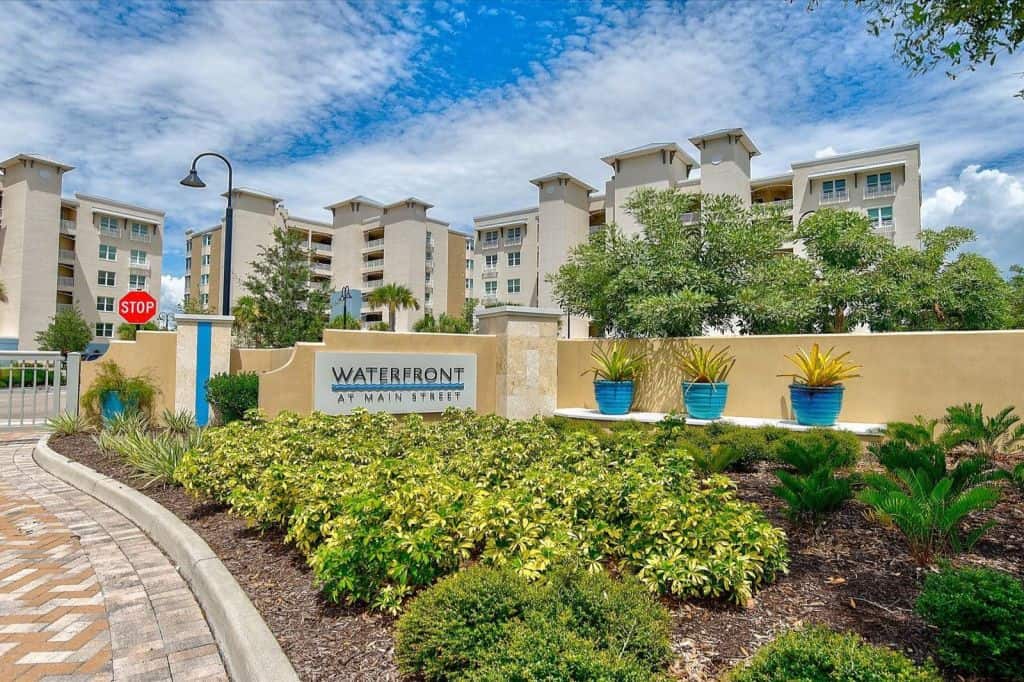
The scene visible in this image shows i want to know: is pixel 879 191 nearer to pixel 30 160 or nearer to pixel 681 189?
pixel 681 189

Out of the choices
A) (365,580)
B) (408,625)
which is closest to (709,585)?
(408,625)

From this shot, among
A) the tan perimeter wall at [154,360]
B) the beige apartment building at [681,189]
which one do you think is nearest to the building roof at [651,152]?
A: the beige apartment building at [681,189]

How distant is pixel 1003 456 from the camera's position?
7180 millimetres

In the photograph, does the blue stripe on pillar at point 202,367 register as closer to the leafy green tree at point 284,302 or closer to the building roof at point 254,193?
the leafy green tree at point 284,302

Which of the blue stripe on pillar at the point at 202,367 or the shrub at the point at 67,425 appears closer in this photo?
the shrub at the point at 67,425

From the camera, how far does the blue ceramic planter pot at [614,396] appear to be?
466 inches

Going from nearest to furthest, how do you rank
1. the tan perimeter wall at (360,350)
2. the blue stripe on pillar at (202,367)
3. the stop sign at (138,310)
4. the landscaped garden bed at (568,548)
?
the landscaped garden bed at (568,548)
the tan perimeter wall at (360,350)
the blue stripe on pillar at (202,367)
the stop sign at (138,310)

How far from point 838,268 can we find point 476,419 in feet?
52.1

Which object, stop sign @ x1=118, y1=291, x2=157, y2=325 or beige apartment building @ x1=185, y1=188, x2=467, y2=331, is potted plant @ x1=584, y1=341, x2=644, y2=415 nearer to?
stop sign @ x1=118, y1=291, x2=157, y2=325

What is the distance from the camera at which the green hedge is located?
3.54m

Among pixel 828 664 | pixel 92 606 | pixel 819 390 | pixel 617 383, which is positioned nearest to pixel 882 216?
pixel 819 390

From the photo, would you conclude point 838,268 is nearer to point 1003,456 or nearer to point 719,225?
point 719,225

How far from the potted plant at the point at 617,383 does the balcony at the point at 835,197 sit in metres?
36.8

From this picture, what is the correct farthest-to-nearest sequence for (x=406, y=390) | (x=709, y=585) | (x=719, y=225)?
1. (x=719, y=225)
2. (x=406, y=390)
3. (x=709, y=585)
